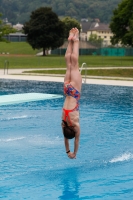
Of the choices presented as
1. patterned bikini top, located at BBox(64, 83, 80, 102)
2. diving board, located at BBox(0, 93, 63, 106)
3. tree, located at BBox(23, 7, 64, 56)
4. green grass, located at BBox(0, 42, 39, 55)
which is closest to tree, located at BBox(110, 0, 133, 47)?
tree, located at BBox(23, 7, 64, 56)

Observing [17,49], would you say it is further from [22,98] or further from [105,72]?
[22,98]

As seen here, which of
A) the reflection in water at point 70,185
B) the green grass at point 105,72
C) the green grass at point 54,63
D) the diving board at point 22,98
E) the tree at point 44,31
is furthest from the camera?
the tree at point 44,31

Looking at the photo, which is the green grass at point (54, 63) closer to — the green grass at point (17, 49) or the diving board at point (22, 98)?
the diving board at point (22, 98)

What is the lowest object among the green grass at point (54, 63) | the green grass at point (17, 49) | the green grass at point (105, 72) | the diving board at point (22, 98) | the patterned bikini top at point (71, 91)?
the green grass at point (17, 49)

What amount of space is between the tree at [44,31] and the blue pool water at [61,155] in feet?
242

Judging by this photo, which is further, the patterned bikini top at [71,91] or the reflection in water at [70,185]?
the patterned bikini top at [71,91]

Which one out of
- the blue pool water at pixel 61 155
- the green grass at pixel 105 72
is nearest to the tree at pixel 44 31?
the green grass at pixel 105 72

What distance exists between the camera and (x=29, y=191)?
931cm

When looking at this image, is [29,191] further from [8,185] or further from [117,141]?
[117,141]

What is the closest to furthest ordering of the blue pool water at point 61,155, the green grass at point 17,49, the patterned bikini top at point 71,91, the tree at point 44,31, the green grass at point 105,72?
the blue pool water at point 61,155, the patterned bikini top at point 71,91, the green grass at point 105,72, the tree at point 44,31, the green grass at point 17,49

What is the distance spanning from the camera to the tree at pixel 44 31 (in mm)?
94256

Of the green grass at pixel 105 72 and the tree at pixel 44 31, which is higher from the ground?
the tree at pixel 44 31

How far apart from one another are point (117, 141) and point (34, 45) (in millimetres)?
82227

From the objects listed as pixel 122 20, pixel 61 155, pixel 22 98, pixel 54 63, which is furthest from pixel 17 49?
pixel 61 155
